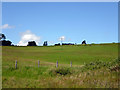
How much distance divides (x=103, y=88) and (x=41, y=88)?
3561mm

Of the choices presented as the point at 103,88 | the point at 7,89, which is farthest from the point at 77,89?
the point at 7,89

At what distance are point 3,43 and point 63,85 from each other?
354ft

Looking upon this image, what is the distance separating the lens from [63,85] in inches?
402

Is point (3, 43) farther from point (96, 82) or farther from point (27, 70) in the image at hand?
point (96, 82)

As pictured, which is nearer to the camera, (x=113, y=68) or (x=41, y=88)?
(x=41, y=88)

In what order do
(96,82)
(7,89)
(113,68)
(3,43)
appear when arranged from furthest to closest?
(3,43), (113,68), (96,82), (7,89)

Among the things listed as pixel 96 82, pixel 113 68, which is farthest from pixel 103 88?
pixel 113 68

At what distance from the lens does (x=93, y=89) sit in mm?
9648

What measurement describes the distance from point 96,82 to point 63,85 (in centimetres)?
232

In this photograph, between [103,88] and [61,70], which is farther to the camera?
[61,70]

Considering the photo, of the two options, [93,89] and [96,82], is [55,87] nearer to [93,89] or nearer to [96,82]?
[93,89]

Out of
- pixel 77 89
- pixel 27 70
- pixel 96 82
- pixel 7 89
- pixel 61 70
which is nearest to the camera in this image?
pixel 77 89

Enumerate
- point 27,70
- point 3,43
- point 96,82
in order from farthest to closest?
point 3,43
point 27,70
point 96,82

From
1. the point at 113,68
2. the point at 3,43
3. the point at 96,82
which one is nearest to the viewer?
the point at 96,82
